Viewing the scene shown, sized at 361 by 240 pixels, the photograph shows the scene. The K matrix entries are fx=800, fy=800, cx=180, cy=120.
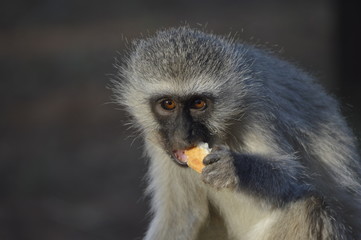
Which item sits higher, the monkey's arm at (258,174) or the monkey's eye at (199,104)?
the monkey's eye at (199,104)

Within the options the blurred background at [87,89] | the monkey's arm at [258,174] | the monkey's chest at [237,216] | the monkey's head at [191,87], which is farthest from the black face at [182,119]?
the blurred background at [87,89]

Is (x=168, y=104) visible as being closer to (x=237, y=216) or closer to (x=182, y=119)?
(x=182, y=119)

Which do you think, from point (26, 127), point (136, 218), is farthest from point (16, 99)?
point (136, 218)

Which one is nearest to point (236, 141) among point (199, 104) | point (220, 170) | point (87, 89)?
point (199, 104)

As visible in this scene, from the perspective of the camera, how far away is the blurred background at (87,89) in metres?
12.4

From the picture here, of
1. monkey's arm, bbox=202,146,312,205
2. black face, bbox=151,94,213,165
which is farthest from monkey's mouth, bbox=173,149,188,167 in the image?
monkey's arm, bbox=202,146,312,205

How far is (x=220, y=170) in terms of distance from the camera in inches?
243

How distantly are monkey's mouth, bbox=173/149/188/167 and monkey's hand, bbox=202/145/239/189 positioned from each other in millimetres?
387

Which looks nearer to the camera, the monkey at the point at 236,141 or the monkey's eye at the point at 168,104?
the monkey at the point at 236,141

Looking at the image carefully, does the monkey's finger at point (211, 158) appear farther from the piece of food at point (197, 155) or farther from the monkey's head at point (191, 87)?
the monkey's head at point (191, 87)

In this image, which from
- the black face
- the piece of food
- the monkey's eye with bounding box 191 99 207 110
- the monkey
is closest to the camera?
the piece of food

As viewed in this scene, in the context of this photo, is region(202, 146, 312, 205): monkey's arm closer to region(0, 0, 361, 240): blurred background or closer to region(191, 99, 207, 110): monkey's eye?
region(191, 99, 207, 110): monkey's eye

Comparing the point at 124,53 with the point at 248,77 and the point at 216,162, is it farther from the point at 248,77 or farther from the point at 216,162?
the point at 216,162

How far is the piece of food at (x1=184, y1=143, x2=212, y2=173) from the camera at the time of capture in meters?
6.38
